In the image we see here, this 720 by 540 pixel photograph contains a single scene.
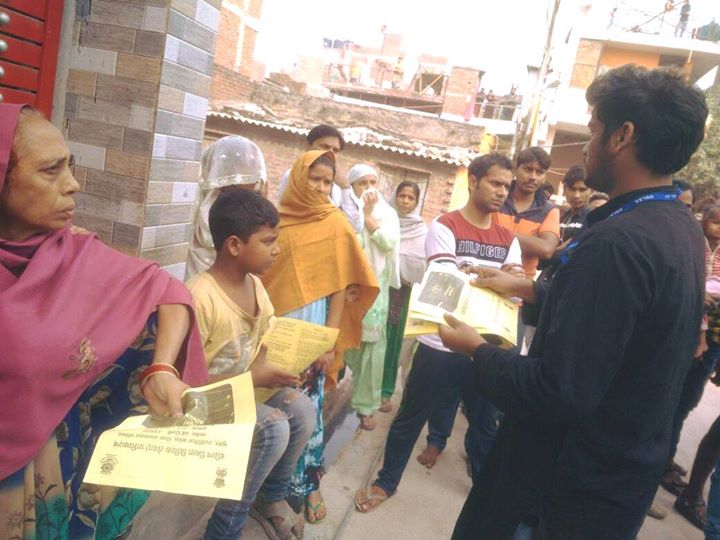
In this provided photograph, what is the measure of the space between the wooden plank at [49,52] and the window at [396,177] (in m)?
11.4

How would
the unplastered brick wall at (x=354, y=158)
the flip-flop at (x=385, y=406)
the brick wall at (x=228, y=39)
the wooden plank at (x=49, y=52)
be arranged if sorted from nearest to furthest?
the wooden plank at (x=49, y=52) → the flip-flop at (x=385, y=406) → the unplastered brick wall at (x=354, y=158) → the brick wall at (x=228, y=39)

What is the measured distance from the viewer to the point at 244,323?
6.33 feet

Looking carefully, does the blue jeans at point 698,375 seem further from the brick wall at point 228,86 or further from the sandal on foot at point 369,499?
the brick wall at point 228,86

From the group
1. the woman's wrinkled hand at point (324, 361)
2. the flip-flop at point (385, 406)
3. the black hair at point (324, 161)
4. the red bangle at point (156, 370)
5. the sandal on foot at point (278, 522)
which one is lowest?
the flip-flop at point (385, 406)

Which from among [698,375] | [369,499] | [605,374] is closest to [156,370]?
[605,374]

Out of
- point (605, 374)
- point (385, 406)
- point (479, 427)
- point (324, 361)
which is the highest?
point (605, 374)

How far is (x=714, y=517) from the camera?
8.20 feet

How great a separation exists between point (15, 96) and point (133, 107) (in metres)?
0.44

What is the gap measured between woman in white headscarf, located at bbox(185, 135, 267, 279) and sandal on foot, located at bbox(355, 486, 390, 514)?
155 centimetres

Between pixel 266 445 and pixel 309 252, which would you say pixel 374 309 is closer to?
pixel 309 252

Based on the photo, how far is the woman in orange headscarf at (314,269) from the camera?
2.44m

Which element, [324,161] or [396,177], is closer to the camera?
[324,161]

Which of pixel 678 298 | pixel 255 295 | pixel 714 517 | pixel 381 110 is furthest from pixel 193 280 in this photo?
pixel 381 110

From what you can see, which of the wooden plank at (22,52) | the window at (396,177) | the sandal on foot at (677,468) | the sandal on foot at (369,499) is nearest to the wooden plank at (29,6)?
the wooden plank at (22,52)
